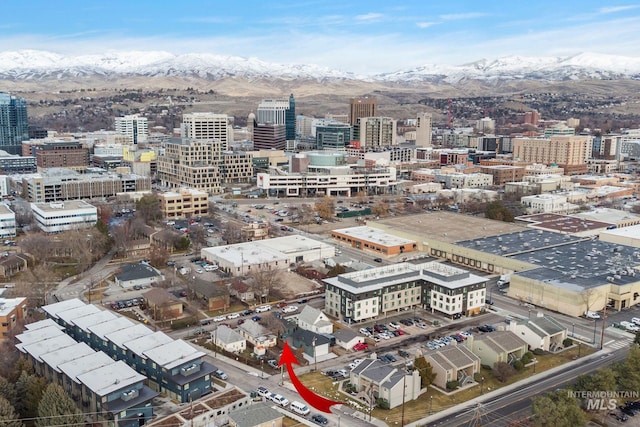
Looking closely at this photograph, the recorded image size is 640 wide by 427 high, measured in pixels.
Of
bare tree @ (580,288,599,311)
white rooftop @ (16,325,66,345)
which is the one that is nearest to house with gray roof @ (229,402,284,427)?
white rooftop @ (16,325,66,345)

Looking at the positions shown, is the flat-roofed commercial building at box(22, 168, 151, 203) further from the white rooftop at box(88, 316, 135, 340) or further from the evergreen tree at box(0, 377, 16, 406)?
the evergreen tree at box(0, 377, 16, 406)

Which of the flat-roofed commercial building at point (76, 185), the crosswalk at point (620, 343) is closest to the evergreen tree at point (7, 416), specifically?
the crosswalk at point (620, 343)

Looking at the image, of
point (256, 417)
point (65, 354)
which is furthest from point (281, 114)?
point (256, 417)

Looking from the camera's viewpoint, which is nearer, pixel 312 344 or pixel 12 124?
pixel 312 344

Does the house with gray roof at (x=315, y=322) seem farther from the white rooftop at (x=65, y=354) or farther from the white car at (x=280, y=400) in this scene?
the white rooftop at (x=65, y=354)

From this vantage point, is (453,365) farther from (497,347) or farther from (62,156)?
(62,156)

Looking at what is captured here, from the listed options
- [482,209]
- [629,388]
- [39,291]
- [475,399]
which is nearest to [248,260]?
[39,291]
